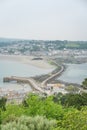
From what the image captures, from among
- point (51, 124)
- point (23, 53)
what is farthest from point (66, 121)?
point (23, 53)

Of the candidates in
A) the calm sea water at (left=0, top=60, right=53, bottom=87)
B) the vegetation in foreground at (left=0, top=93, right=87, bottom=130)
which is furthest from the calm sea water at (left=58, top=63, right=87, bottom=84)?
the vegetation in foreground at (left=0, top=93, right=87, bottom=130)

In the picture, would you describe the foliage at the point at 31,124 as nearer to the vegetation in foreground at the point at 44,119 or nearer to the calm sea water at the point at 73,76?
the vegetation in foreground at the point at 44,119

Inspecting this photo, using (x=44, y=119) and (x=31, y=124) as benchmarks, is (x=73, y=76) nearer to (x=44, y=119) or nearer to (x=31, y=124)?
(x=44, y=119)

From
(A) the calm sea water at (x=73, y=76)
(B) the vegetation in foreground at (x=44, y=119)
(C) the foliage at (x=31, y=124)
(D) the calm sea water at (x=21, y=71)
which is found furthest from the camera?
(D) the calm sea water at (x=21, y=71)

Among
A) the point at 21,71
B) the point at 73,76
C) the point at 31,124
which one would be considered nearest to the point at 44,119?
the point at 31,124

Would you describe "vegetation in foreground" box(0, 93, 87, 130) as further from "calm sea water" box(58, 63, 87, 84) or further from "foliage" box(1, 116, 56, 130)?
"calm sea water" box(58, 63, 87, 84)

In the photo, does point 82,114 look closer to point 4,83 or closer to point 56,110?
point 56,110

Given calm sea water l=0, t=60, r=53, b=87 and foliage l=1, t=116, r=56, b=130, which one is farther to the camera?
calm sea water l=0, t=60, r=53, b=87

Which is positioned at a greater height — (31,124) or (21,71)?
(31,124)

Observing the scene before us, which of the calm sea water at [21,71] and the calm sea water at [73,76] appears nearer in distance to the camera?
the calm sea water at [73,76]

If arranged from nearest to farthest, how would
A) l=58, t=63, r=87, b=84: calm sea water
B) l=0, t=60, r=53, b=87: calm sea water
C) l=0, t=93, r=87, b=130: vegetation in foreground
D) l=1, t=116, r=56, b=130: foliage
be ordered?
l=0, t=93, r=87, b=130: vegetation in foreground, l=1, t=116, r=56, b=130: foliage, l=58, t=63, r=87, b=84: calm sea water, l=0, t=60, r=53, b=87: calm sea water

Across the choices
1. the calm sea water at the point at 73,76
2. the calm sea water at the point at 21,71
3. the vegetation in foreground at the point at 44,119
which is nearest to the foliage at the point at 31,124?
the vegetation in foreground at the point at 44,119
